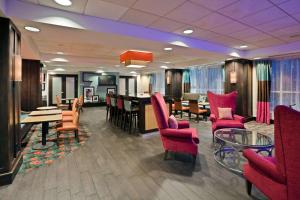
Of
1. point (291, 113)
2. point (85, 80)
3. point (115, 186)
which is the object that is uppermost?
point (85, 80)

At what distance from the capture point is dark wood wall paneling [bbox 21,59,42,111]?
586cm

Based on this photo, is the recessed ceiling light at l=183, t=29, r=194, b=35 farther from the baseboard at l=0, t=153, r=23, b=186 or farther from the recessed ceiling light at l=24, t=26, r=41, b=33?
the baseboard at l=0, t=153, r=23, b=186

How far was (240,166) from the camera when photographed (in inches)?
108

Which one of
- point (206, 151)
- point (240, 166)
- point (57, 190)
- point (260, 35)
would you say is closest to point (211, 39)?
point (260, 35)

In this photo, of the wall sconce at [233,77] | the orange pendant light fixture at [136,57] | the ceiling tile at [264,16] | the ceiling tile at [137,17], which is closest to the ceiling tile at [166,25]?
the ceiling tile at [137,17]

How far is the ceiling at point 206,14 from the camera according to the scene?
2.51m

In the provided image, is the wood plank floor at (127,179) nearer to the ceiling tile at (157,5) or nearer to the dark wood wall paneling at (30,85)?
the ceiling tile at (157,5)

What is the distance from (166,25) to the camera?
3381 mm

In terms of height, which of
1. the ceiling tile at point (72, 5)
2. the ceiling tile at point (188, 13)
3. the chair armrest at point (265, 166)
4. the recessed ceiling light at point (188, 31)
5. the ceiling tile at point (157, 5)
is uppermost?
the recessed ceiling light at point (188, 31)

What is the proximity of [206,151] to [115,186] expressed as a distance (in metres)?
2.03

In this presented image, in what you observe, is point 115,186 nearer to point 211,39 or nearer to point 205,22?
point 205,22

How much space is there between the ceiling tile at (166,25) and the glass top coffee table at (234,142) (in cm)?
229

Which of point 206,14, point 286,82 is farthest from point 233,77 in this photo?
point 206,14

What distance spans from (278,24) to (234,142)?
2.56 meters
